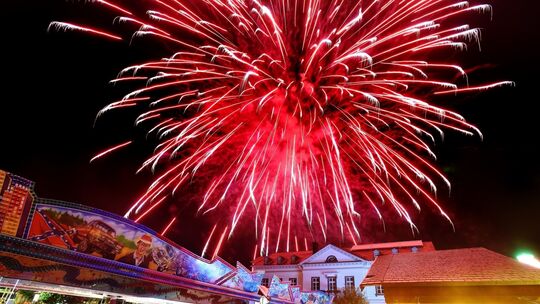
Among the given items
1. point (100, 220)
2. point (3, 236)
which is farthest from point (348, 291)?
point (3, 236)

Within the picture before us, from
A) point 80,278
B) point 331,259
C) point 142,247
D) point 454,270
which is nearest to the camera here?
point 80,278

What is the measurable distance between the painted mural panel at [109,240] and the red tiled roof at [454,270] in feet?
24.0

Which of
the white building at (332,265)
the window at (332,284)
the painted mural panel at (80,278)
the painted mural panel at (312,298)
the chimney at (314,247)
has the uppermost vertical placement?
the chimney at (314,247)

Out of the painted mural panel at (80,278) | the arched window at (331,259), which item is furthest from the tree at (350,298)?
the painted mural panel at (80,278)

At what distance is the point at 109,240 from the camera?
36.7ft

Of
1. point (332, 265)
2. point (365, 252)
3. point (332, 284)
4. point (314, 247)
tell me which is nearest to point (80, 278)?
point (332, 284)

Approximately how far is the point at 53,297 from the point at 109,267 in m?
7.44

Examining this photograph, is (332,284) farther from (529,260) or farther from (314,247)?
(529,260)

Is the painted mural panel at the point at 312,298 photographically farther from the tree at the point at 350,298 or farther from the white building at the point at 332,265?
the white building at the point at 332,265

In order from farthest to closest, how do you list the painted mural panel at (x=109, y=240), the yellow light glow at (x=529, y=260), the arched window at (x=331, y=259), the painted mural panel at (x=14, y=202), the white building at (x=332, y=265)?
the arched window at (x=331, y=259)
the white building at (x=332, y=265)
the yellow light glow at (x=529, y=260)
the painted mural panel at (x=109, y=240)
the painted mural panel at (x=14, y=202)

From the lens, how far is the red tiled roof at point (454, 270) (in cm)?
1067

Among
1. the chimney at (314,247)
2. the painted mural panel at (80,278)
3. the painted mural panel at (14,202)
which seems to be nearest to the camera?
the painted mural panel at (14,202)

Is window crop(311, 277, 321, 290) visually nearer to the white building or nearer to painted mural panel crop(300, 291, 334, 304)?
the white building

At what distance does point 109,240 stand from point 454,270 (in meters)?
11.9
